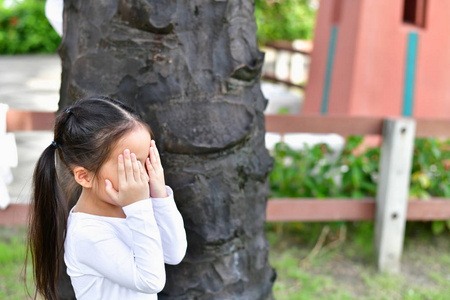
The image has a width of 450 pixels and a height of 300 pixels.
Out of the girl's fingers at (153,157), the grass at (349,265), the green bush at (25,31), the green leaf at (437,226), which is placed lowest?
the grass at (349,265)

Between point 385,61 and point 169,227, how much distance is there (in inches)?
172

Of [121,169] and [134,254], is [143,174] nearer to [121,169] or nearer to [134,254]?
[121,169]

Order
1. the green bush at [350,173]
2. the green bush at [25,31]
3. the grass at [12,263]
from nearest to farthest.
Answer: the grass at [12,263], the green bush at [350,173], the green bush at [25,31]

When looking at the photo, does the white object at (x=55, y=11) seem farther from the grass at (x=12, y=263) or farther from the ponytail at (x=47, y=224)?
the grass at (x=12, y=263)

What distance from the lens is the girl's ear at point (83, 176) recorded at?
144cm

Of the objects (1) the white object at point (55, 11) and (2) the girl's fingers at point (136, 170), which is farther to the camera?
(1) the white object at point (55, 11)

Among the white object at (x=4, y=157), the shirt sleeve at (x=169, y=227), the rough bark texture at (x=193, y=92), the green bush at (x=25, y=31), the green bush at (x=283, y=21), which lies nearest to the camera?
the shirt sleeve at (x=169, y=227)

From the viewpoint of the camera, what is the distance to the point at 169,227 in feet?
4.83

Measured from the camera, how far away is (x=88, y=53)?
1.68 meters

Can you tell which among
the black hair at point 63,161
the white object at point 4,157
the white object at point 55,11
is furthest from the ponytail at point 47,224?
the white object at point 4,157

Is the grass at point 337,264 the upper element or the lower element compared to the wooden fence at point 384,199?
lower

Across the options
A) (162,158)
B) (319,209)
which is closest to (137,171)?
(162,158)

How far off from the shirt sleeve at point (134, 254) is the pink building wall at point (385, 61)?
422 centimetres

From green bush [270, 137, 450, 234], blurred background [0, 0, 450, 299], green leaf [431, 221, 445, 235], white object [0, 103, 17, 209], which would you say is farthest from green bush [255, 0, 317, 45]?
white object [0, 103, 17, 209]
